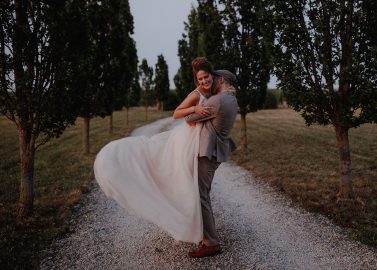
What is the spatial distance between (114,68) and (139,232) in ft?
33.3

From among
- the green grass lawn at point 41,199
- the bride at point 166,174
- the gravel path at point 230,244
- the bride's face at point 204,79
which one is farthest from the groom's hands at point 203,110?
the green grass lawn at point 41,199

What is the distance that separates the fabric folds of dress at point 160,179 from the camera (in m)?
4.61

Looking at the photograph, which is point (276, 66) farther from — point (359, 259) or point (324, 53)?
point (359, 259)

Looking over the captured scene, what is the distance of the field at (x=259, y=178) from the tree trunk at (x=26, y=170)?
9.7 inches

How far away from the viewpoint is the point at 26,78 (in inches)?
226

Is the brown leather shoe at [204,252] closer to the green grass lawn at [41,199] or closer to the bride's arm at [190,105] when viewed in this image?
the bride's arm at [190,105]

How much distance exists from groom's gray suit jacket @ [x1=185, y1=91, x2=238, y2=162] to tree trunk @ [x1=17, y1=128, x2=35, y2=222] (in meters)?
3.29

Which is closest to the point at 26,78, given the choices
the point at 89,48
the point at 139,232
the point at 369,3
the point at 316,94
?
the point at 89,48

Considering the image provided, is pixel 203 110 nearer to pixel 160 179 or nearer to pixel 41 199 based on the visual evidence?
pixel 160 179

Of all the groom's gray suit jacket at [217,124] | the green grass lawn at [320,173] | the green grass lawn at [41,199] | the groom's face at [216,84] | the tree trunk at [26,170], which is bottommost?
the green grass lawn at [41,199]

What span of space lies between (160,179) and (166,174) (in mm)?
120

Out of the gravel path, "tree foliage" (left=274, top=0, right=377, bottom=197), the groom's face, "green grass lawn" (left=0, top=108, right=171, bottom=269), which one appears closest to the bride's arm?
the groom's face

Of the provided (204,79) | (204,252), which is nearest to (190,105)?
(204,79)

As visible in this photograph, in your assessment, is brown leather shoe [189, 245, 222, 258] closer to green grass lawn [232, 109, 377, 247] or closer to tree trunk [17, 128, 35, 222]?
green grass lawn [232, 109, 377, 247]
